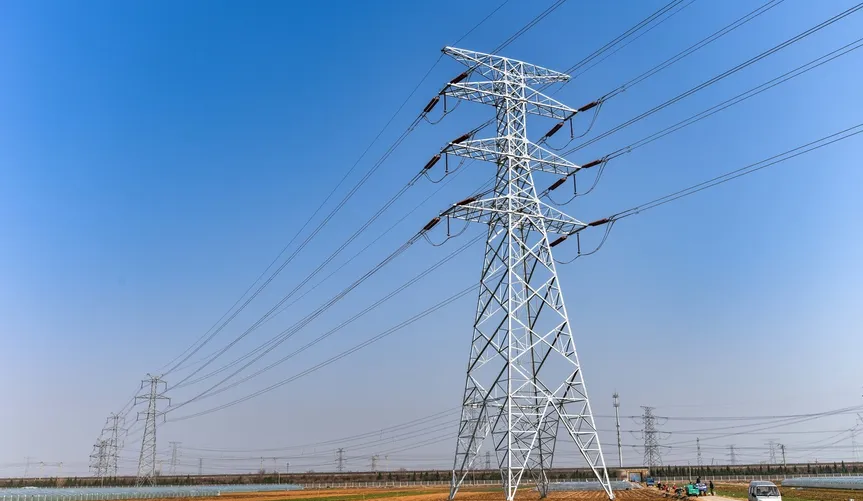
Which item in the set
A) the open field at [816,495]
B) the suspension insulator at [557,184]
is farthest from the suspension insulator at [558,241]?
the open field at [816,495]

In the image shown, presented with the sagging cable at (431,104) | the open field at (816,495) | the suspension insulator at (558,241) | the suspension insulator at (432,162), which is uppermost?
the sagging cable at (431,104)

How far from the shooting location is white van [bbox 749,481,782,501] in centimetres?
4344

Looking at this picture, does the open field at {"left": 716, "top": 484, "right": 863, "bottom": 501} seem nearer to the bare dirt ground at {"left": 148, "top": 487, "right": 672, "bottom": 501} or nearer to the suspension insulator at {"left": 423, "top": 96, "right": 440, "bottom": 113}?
the bare dirt ground at {"left": 148, "top": 487, "right": 672, "bottom": 501}

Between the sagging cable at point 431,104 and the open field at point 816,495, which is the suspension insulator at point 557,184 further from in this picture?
the open field at point 816,495

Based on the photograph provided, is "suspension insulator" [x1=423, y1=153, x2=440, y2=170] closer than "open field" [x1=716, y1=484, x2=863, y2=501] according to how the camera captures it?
Yes

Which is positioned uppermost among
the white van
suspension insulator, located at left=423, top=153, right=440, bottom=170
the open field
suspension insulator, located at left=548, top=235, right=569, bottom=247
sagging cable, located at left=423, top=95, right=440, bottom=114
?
sagging cable, located at left=423, top=95, right=440, bottom=114

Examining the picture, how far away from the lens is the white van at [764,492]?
43438 mm

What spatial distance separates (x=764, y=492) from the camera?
1741 inches

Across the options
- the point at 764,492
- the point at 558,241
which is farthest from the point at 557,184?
the point at 764,492

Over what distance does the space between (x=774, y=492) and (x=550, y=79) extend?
3049 centimetres

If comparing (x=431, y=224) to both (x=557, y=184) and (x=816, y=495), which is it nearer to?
(x=557, y=184)

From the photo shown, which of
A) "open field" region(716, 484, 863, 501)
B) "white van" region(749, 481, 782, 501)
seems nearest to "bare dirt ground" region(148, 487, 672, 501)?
"white van" region(749, 481, 782, 501)

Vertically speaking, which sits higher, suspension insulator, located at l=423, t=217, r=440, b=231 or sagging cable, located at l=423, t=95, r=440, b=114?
sagging cable, located at l=423, t=95, r=440, b=114

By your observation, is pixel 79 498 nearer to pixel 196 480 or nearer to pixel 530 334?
pixel 530 334
